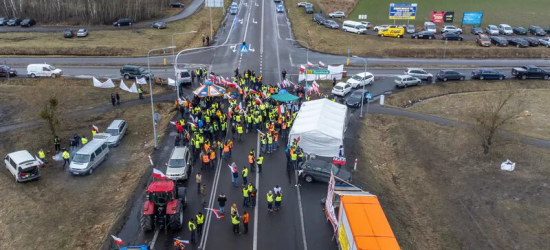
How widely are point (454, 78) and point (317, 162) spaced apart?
33227mm

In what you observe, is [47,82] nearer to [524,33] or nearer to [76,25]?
[76,25]

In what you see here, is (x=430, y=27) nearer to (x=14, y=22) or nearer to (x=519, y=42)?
(x=519, y=42)

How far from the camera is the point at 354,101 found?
46.5 metres

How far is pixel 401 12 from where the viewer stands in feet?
253

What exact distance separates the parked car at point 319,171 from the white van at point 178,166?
7949 millimetres

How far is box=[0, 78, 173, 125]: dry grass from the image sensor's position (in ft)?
146

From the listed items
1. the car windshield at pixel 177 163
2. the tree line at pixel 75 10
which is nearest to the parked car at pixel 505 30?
the tree line at pixel 75 10

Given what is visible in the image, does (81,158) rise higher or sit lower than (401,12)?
lower

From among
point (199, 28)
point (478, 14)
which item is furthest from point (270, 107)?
point (478, 14)

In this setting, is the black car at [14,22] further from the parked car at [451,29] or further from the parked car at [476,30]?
the parked car at [476,30]

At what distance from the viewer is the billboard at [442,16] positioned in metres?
77.4

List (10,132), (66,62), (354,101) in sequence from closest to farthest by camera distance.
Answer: (10,132), (354,101), (66,62)

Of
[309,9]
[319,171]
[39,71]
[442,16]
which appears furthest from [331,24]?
[319,171]

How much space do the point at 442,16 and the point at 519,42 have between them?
13.8 meters
